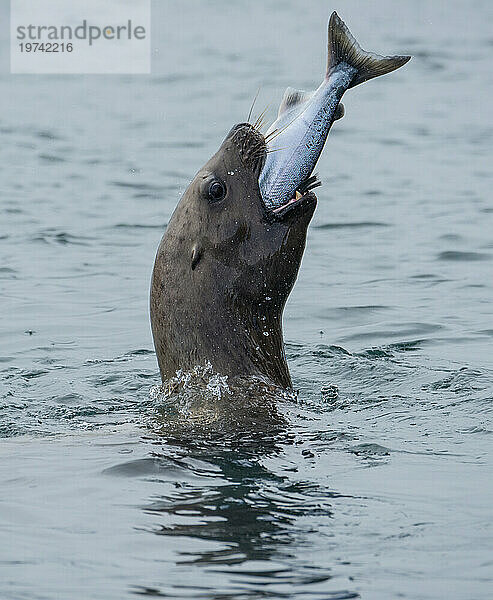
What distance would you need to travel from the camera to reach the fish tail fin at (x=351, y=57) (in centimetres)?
657

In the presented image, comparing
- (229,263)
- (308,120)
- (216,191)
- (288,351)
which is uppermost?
(308,120)

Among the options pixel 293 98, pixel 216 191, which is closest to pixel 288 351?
pixel 293 98

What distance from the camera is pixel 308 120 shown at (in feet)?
21.5

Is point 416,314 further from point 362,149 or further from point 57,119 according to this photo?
point 57,119

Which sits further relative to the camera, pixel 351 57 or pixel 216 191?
pixel 351 57

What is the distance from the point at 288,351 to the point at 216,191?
2180mm

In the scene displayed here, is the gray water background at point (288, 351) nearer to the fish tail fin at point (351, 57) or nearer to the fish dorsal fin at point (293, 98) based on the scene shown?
the fish dorsal fin at point (293, 98)

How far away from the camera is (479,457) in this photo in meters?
5.88

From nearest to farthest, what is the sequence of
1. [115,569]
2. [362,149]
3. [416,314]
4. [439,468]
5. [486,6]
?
[115,569]
[439,468]
[416,314]
[362,149]
[486,6]

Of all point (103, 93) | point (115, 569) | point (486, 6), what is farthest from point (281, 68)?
point (115, 569)

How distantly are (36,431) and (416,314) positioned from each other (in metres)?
A: 3.50

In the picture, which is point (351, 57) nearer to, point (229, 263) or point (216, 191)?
point (216, 191)

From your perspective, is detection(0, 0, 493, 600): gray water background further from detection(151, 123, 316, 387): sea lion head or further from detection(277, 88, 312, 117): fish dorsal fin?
detection(277, 88, 312, 117): fish dorsal fin

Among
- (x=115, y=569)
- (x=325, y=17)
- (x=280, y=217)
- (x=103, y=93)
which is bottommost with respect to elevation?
(x=115, y=569)
